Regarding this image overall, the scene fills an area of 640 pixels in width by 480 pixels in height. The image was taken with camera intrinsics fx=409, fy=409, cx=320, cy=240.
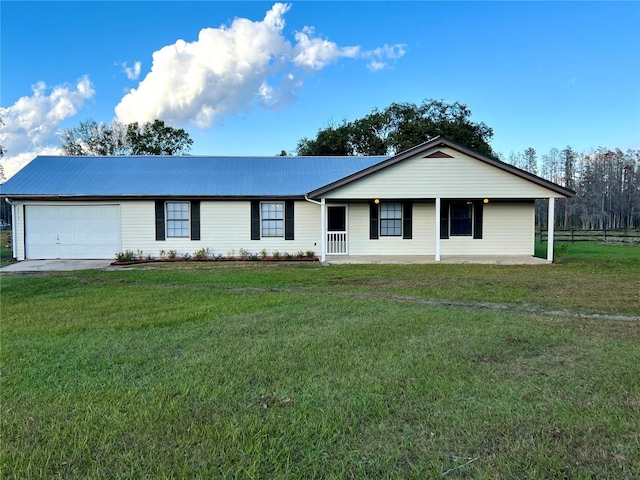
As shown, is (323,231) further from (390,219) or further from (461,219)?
(461,219)

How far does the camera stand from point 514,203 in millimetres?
16406

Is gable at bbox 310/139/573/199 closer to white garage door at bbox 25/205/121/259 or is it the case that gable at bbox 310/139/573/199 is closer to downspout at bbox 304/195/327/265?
downspout at bbox 304/195/327/265

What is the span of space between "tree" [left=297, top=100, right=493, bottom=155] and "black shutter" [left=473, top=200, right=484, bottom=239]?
1655 centimetres

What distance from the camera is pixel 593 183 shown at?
58.8 m

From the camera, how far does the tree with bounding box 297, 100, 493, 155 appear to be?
32156 millimetres

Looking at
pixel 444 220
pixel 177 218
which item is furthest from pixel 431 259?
pixel 177 218

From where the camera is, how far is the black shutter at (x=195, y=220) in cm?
1628

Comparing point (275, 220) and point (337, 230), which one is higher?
point (275, 220)

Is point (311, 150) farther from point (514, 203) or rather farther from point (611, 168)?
point (611, 168)

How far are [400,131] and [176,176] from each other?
871 inches

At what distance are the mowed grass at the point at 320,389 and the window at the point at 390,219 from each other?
9113mm

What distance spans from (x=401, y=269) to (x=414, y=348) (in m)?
8.16

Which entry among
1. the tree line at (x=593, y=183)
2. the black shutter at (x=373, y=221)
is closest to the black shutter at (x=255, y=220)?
the black shutter at (x=373, y=221)

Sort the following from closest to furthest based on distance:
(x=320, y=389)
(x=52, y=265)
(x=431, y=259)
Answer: (x=320, y=389)
(x=52, y=265)
(x=431, y=259)
